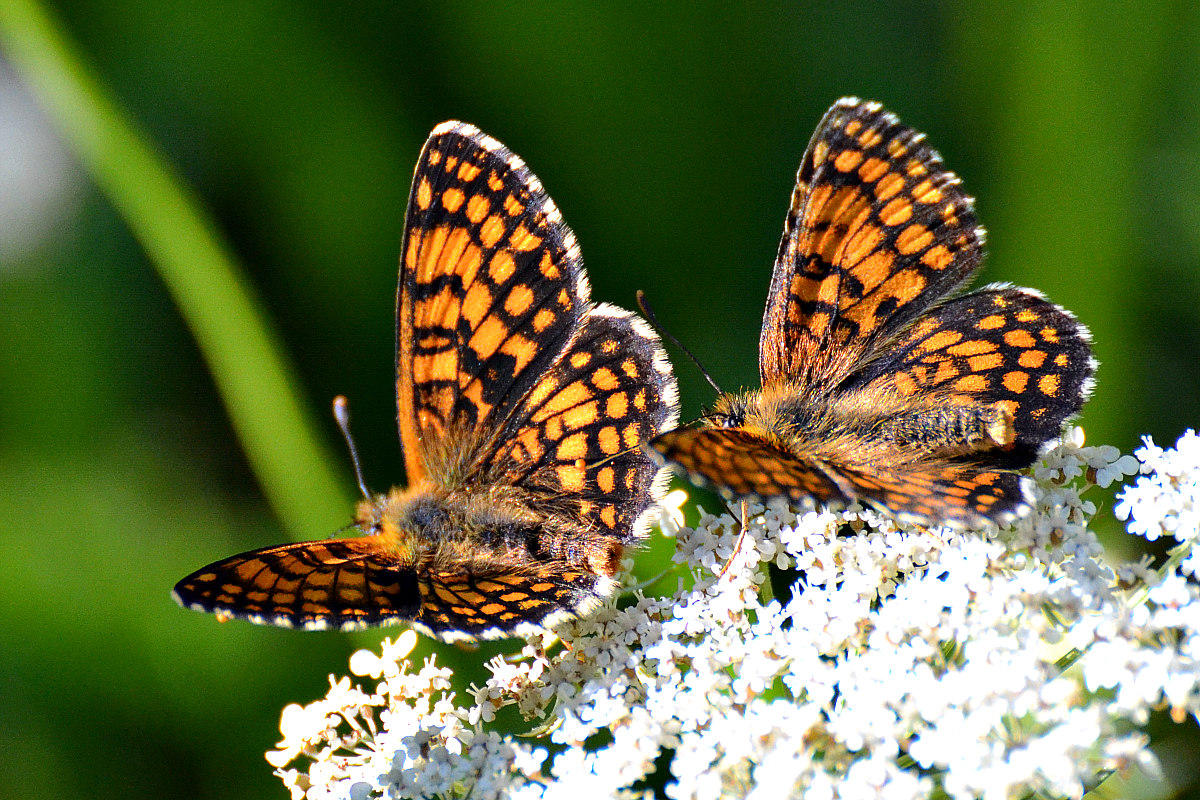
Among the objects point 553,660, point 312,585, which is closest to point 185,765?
point 312,585

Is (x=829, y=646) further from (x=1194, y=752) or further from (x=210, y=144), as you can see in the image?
(x=210, y=144)

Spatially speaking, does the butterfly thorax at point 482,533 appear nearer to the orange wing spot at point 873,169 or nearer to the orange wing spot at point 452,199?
the orange wing spot at point 452,199

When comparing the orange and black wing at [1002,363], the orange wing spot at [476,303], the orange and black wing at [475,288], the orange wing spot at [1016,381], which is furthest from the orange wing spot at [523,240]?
the orange wing spot at [1016,381]

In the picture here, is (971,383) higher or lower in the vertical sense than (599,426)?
lower

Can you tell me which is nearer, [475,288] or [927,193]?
[927,193]

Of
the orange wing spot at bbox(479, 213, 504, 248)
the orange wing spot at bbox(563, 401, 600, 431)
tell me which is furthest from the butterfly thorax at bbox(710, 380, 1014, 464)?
the orange wing spot at bbox(479, 213, 504, 248)

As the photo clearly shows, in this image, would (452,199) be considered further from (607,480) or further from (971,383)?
(971,383)

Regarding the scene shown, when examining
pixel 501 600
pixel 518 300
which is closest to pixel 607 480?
pixel 501 600
